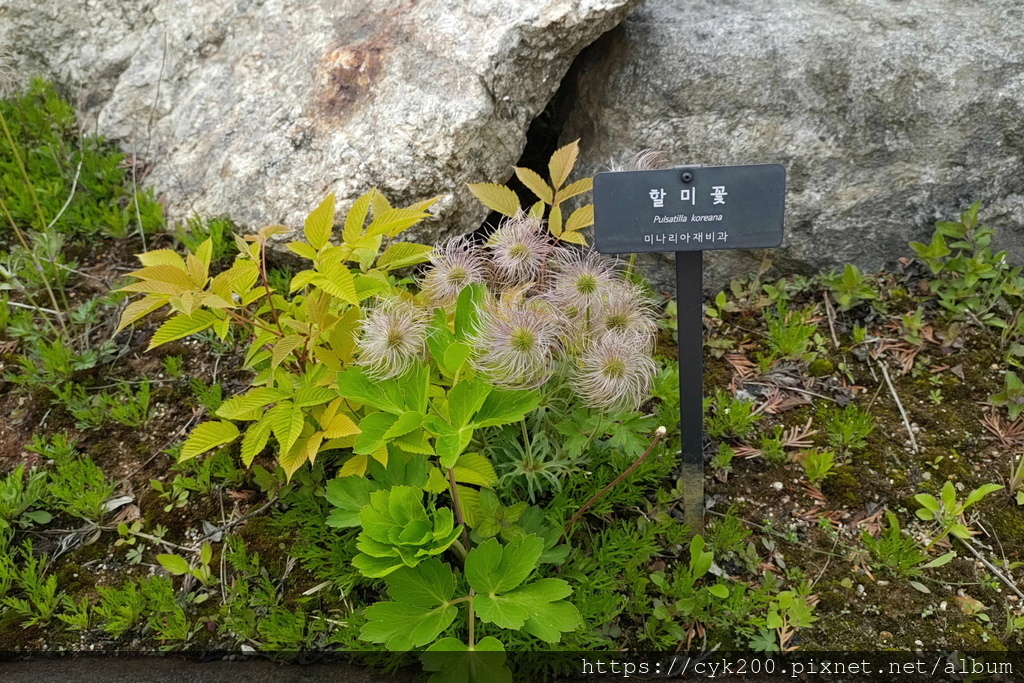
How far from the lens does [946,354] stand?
347cm

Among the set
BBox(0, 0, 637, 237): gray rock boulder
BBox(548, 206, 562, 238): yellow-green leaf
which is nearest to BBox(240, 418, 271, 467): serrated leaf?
BBox(548, 206, 562, 238): yellow-green leaf

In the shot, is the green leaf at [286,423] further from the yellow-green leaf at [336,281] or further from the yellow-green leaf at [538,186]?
the yellow-green leaf at [538,186]

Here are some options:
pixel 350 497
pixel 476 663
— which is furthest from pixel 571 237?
pixel 476 663

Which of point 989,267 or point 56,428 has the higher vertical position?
point 989,267

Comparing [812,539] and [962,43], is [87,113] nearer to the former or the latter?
[812,539]

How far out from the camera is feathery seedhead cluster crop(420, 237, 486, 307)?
8.14 ft

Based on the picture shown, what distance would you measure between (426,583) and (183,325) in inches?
50.1

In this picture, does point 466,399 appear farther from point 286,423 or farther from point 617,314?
point 286,423

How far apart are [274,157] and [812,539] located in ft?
10.6

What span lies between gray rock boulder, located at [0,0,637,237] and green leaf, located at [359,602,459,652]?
6.97 ft

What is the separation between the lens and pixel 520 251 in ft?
8.05

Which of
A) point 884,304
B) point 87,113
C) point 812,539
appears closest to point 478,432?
point 812,539

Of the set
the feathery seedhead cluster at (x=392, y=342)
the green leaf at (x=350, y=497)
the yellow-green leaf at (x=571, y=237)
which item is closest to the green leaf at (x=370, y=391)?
the feathery seedhead cluster at (x=392, y=342)

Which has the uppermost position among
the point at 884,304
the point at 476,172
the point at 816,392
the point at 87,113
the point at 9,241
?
the point at 87,113
